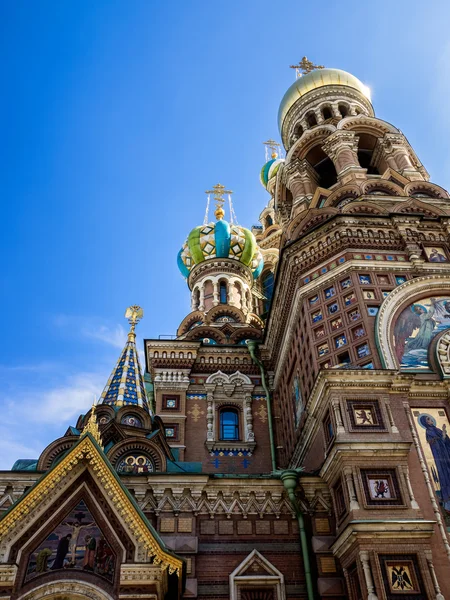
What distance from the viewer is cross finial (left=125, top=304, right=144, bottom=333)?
17.4 m

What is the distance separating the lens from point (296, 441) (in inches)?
458

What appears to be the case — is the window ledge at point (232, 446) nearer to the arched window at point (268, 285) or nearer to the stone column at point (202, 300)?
the stone column at point (202, 300)

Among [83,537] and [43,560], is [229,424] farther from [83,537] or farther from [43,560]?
[43,560]

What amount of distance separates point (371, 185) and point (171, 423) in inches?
294

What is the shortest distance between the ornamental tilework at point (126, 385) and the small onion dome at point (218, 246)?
6.83 m

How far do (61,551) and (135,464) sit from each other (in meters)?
3.65

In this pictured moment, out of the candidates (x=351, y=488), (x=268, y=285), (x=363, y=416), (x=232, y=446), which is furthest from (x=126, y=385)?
(x=268, y=285)

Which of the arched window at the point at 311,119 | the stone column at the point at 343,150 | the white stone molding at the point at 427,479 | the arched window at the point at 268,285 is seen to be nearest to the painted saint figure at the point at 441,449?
the white stone molding at the point at 427,479

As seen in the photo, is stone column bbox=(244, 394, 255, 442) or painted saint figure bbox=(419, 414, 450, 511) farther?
stone column bbox=(244, 394, 255, 442)

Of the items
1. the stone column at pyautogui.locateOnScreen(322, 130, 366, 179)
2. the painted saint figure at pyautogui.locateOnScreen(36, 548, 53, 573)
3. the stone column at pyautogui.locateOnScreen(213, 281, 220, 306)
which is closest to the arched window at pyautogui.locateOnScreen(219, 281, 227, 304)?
the stone column at pyautogui.locateOnScreen(213, 281, 220, 306)

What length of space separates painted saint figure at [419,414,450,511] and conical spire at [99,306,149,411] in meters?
6.37

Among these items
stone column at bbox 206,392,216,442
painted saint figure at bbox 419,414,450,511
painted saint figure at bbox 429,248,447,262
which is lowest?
painted saint figure at bbox 419,414,450,511

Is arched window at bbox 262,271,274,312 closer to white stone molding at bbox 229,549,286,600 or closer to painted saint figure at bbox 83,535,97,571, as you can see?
white stone molding at bbox 229,549,286,600

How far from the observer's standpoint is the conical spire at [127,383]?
1329 centimetres
